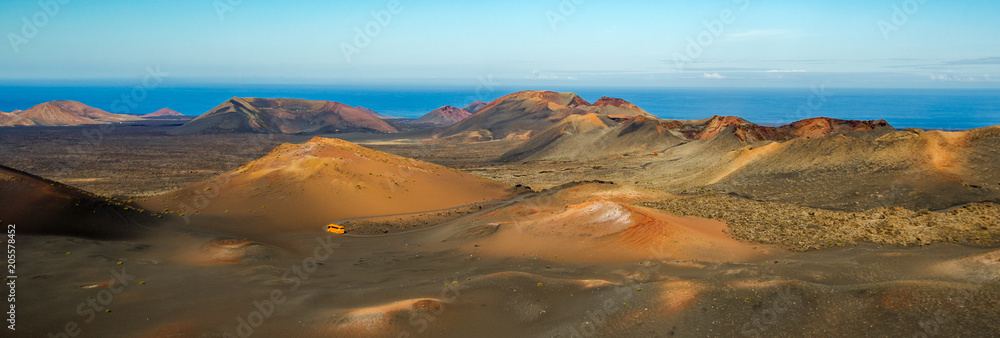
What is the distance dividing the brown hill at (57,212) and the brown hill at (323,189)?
14.8 feet

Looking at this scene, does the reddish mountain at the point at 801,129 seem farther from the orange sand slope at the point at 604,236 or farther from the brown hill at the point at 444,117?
the brown hill at the point at 444,117

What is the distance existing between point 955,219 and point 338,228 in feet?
64.9

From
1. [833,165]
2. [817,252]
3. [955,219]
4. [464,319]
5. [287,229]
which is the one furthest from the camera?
[833,165]

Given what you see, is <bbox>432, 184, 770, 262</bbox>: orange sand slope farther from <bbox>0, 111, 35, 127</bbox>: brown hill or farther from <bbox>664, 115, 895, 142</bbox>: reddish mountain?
<bbox>0, 111, 35, 127</bbox>: brown hill

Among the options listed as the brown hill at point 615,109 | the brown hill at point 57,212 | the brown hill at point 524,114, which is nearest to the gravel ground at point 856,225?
the brown hill at point 57,212

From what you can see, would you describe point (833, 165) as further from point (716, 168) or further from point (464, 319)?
point (464, 319)

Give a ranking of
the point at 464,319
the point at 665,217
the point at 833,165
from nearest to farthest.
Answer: the point at 464,319 < the point at 665,217 < the point at 833,165

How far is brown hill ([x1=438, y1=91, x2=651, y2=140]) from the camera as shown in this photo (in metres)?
80.4

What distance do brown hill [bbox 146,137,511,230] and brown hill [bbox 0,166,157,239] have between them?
4497mm

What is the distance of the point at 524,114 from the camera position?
88000 millimetres

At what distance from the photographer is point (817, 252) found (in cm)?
1316

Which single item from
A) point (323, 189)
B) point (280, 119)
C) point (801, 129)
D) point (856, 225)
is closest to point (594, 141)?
point (801, 129)

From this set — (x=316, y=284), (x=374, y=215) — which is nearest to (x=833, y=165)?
(x=374, y=215)

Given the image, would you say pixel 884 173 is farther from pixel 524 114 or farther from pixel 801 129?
pixel 524 114
